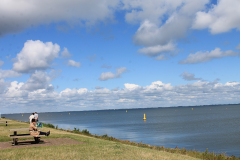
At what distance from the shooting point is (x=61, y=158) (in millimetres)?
9766

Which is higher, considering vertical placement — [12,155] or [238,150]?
[12,155]

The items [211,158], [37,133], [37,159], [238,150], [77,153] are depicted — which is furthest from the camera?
[238,150]

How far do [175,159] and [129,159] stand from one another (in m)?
2.38

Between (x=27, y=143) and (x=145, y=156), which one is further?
(x=27, y=143)

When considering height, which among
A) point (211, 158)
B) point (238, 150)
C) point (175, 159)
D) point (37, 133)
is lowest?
point (238, 150)

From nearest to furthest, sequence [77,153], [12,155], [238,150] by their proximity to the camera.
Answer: [12,155], [77,153], [238,150]

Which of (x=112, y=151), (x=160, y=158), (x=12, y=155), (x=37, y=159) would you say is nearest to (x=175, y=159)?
(x=160, y=158)

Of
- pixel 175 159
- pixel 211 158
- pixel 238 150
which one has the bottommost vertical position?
pixel 238 150

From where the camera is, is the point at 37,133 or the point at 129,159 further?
the point at 37,133

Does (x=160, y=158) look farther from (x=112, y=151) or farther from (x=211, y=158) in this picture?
(x=211, y=158)

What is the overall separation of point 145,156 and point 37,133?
7.00 metres

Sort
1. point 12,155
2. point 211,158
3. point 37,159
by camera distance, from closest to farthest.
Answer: point 37,159, point 12,155, point 211,158

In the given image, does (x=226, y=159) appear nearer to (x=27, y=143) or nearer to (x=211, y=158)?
(x=211, y=158)

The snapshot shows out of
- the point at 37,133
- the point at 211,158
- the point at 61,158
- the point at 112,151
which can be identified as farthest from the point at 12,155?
the point at 211,158
